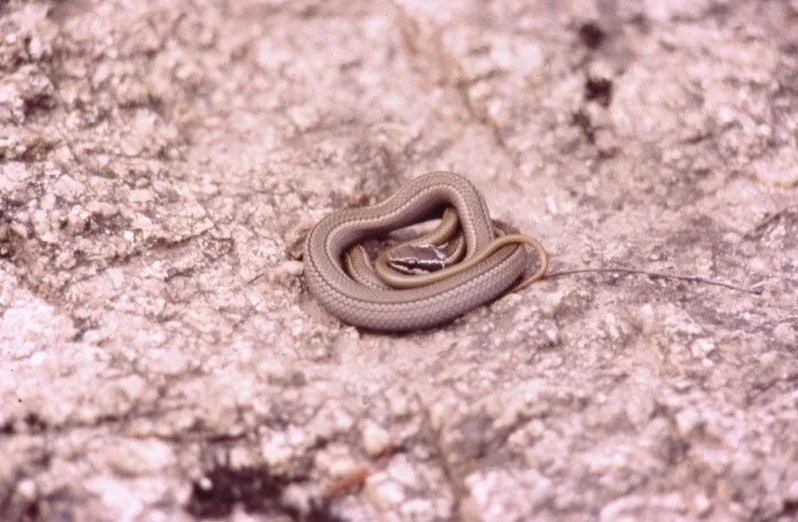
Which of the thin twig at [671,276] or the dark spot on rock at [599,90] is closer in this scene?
the thin twig at [671,276]

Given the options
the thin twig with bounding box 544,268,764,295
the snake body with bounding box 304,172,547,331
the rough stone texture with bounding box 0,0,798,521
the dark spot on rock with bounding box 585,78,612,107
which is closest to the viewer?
the rough stone texture with bounding box 0,0,798,521

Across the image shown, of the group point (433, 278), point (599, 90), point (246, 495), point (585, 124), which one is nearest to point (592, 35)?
point (599, 90)

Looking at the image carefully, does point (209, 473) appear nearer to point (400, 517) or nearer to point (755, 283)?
point (400, 517)

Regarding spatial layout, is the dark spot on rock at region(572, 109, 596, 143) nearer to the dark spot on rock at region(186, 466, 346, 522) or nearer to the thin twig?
the thin twig

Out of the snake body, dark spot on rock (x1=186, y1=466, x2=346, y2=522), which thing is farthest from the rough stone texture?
the snake body

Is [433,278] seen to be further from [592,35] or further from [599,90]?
[592,35]

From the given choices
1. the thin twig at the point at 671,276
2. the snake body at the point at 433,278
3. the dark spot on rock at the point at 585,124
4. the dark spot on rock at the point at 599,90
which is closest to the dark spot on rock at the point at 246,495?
the snake body at the point at 433,278

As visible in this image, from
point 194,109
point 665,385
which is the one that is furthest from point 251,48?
point 665,385

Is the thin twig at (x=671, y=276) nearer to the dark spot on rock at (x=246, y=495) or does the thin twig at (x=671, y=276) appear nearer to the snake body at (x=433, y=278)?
the snake body at (x=433, y=278)
